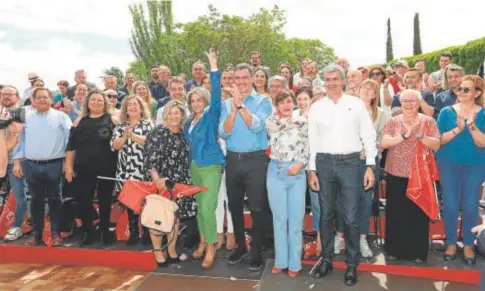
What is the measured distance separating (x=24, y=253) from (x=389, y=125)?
173 inches

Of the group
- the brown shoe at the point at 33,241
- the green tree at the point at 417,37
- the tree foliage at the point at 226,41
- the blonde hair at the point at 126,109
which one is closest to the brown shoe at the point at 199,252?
the blonde hair at the point at 126,109

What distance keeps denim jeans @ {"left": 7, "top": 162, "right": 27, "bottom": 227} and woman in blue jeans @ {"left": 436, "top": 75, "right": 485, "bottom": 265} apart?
16.4 feet

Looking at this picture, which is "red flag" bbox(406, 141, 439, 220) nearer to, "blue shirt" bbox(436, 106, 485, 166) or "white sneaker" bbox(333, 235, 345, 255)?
"blue shirt" bbox(436, 106, 485, 166)

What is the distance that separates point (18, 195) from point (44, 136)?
3.48ft

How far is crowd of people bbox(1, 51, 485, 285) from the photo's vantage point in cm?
387

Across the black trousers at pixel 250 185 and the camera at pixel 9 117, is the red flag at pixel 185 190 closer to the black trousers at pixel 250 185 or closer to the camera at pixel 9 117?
the black trousers at pixel 250 185

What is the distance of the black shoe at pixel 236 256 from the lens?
4.47m

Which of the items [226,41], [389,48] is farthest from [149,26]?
[389,48]

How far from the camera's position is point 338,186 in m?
3.87

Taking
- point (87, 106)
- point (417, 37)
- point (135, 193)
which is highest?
point (417, 37)

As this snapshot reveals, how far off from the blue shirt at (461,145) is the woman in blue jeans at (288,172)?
146 cm

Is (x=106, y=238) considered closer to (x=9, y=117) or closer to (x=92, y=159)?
(x=92, y=159)

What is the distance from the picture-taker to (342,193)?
12.5 feet

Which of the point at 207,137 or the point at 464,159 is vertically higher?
the point at 207,137
